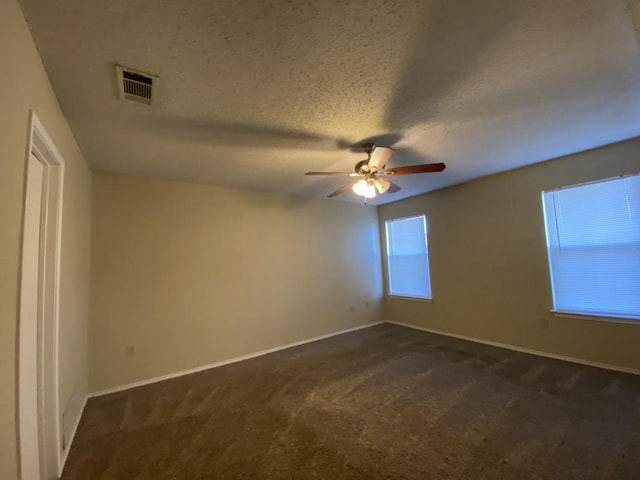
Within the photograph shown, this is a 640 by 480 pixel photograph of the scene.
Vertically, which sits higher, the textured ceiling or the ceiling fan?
the textured ceiling

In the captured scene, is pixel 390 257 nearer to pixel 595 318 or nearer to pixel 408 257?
pixel 408 257

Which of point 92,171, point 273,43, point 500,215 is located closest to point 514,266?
point 500,215

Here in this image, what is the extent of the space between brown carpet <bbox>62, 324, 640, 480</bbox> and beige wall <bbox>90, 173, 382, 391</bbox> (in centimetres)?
48

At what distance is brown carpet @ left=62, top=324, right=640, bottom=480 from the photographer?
184 centimetres

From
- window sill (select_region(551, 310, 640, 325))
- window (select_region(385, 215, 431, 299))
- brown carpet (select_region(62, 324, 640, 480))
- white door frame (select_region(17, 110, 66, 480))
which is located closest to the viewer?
white door frame (select_region(17, 110, 66, 480))

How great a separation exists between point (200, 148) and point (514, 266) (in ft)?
14.0

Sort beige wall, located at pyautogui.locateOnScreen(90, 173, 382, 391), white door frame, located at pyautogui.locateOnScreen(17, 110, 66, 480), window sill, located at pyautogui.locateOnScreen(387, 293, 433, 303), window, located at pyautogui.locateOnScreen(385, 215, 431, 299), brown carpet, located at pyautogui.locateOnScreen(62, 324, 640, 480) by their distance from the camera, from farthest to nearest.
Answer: window, located at pyautogui.locateOnScreen(385, 215, 431, 299), window sill, located at pyautogui.locateOnScreen(387, 293, 433, 303), beige wall, located at pyautogui.locateOnScreen(90, 173, 382, 391), brown carpet, located at pyautogui.locateOnScreen(62, 324, 640, 480), white door frame, located at pyautogui.locateOnScreen(17, 110, 66, 480)

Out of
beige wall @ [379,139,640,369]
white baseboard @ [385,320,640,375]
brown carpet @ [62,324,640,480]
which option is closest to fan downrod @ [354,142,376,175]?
brown carpet @ [62,324,640,480]

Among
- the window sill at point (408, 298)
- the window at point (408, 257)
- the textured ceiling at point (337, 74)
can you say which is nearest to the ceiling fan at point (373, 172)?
the textured ceiling at point (337, 74)

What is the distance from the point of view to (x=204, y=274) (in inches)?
150

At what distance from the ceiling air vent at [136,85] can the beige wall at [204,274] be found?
1860 mm

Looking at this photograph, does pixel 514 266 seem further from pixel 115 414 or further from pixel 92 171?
pixel 92 171

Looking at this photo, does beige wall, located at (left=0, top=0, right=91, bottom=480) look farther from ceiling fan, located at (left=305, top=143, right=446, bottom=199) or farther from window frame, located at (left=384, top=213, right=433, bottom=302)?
window frame, located at (left=384, top=213, right=433, bottom=302)

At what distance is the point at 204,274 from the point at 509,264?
14.0 ft
